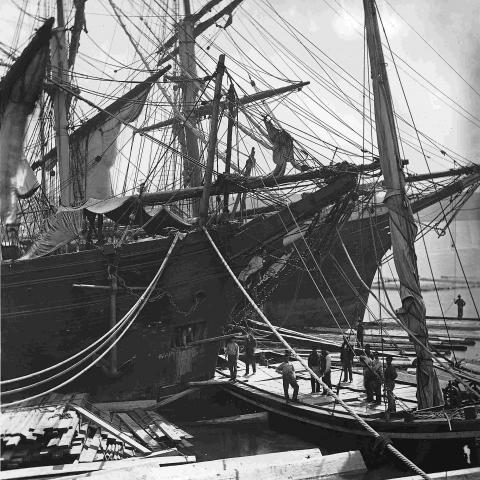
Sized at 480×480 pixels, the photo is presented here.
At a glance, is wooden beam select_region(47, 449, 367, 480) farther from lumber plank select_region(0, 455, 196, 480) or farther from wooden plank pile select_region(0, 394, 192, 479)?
wooden plank pile select_region(0, 394, 192, 479)

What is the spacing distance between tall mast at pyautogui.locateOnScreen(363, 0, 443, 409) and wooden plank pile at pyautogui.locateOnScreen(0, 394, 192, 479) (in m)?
Result: 4.72

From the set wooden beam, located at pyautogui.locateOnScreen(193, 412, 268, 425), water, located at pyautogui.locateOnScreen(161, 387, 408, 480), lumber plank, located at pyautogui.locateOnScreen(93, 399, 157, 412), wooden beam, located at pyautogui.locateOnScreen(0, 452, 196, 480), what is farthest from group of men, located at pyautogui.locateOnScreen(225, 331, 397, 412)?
wooden beam, located at pyautogui.locateOnScreen(0, 452, 196, 480)

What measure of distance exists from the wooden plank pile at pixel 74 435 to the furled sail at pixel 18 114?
5.24 m

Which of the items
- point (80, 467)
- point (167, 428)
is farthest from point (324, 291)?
point (80, 467)

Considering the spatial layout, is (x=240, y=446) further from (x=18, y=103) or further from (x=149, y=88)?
(x=149, y=88)

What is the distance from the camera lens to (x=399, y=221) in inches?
412

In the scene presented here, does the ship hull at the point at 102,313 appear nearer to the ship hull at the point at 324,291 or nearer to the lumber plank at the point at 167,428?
the lumber plank at the point at 167,428

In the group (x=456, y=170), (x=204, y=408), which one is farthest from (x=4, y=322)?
(x=456, y=170)

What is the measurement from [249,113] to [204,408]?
819 centimetres

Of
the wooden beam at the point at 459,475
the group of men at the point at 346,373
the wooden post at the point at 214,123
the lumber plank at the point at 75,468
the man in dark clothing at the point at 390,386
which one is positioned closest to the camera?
the wooden beam at the point at 459,475

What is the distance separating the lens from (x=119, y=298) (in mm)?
13008

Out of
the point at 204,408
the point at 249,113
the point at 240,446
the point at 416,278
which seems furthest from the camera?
the point at 249,113

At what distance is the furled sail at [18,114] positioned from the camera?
13.1m

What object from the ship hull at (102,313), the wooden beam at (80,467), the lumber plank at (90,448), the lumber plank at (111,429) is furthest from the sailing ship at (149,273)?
the wooden beam at (80,467)
